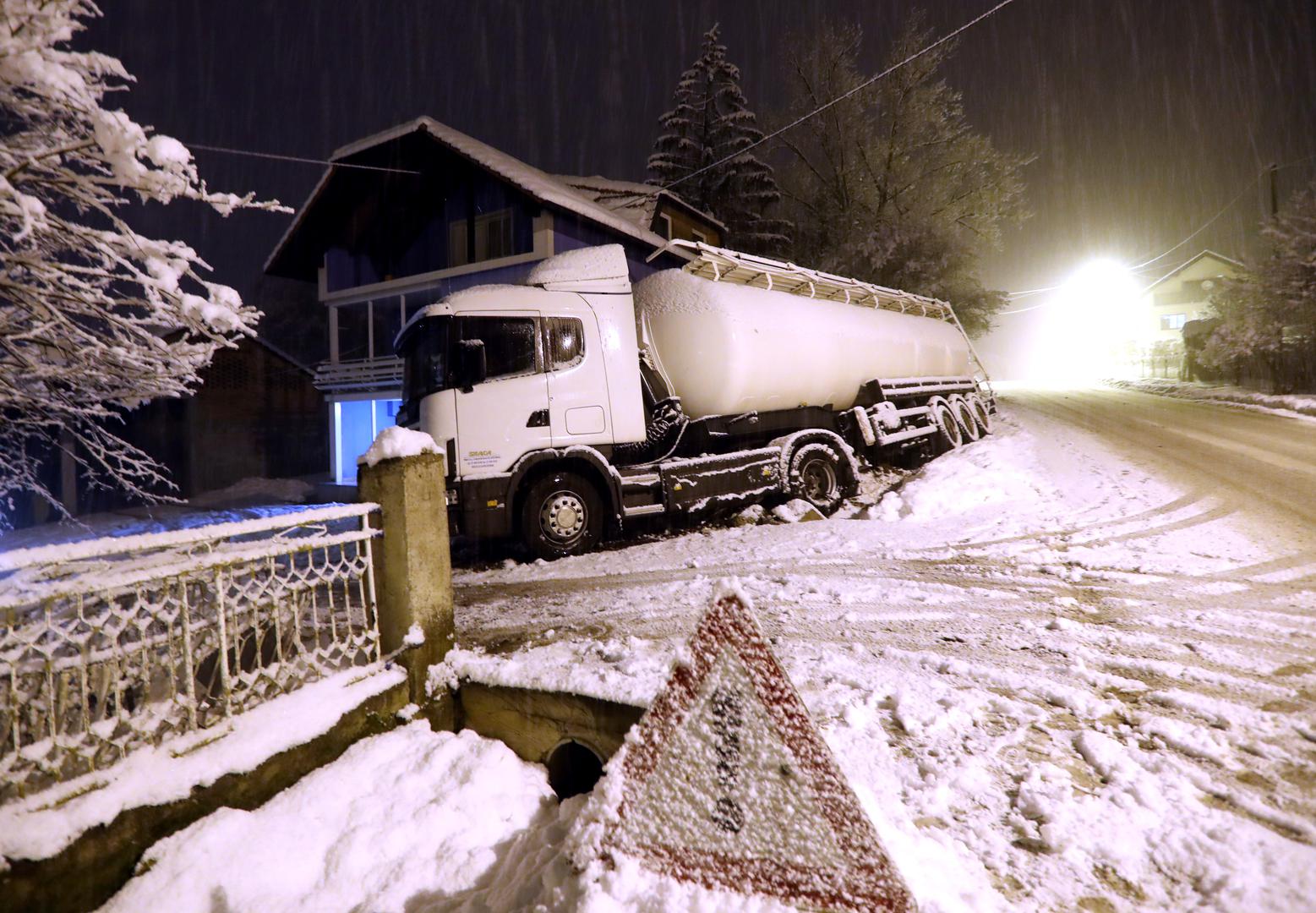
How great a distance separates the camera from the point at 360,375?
1855 cm

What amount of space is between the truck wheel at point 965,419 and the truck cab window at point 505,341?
10.0m

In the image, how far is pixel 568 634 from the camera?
192 inches

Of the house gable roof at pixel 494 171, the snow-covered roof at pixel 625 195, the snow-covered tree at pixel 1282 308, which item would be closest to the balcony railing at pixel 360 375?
the house gable roof at pixel 494 171

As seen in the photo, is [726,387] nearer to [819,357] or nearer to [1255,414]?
[819,357]

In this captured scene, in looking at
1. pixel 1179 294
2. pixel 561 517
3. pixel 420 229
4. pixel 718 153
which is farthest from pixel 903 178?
pixel 1179 294

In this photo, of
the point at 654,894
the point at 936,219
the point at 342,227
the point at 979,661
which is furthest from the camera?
the point at 936,219

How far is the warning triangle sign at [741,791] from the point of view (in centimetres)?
192

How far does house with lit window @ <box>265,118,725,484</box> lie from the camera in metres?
16.1

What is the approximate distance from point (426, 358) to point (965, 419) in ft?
38.5

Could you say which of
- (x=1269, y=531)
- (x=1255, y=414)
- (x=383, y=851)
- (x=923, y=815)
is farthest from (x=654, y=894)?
(x=1255, y=414)

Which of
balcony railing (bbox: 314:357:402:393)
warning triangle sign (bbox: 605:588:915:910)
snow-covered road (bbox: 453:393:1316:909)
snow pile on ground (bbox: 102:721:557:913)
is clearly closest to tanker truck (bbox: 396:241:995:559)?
snow-covered road (bbox: 453:393:1316:909)

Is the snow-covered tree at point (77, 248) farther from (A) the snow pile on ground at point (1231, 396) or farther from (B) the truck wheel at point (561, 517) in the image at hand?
(A) the snow pile on ground at point (1231, 396)

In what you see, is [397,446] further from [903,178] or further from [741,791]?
[903,178]

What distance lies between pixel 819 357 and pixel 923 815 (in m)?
8.01
